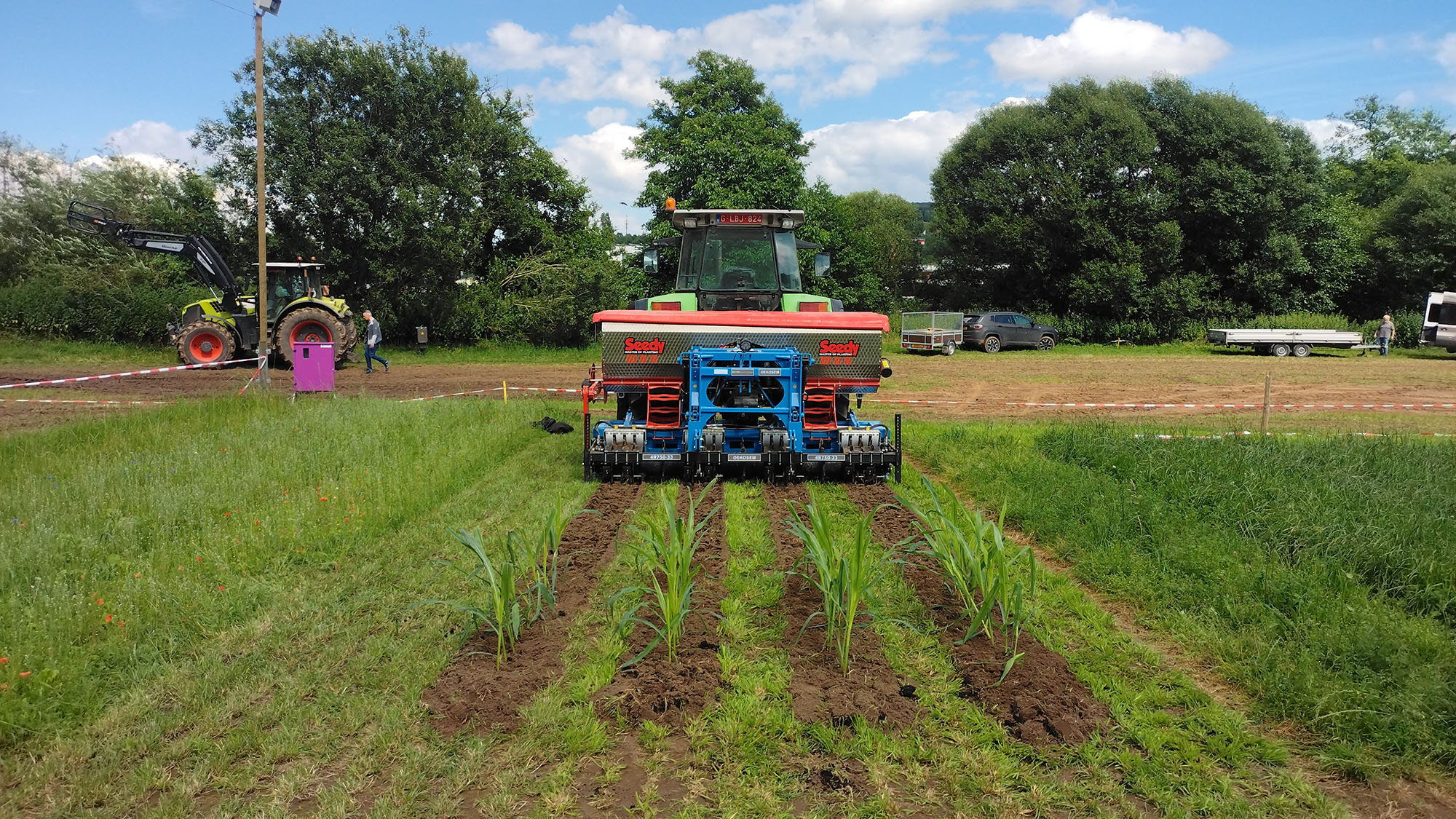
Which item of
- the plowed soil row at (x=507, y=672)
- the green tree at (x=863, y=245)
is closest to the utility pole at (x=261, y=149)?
the plowed soil row at (x=507, y=672)

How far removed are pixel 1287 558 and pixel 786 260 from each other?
6.24 m

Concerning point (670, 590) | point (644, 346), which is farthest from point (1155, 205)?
point (670, 590)

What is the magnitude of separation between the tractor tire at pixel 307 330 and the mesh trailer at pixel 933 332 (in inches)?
687

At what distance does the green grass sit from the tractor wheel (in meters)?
18.4

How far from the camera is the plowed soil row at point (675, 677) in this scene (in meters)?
3.98

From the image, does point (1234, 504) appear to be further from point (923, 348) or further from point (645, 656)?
point (923, 348)

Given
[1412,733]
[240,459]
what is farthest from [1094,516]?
[240,459]

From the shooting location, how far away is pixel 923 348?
96.3ft

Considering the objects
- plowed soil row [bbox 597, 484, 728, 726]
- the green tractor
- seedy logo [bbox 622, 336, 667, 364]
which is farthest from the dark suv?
plowed soil row [bbox 597, 484, 728, 726]

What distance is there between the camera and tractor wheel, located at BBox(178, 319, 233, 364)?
2081 centimetres

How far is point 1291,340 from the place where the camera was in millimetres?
30281

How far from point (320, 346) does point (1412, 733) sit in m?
14.5

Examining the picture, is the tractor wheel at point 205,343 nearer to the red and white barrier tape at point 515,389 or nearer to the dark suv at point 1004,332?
the red and white barrier tape at point 515,389

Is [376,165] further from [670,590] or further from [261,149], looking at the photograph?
[670,590]
